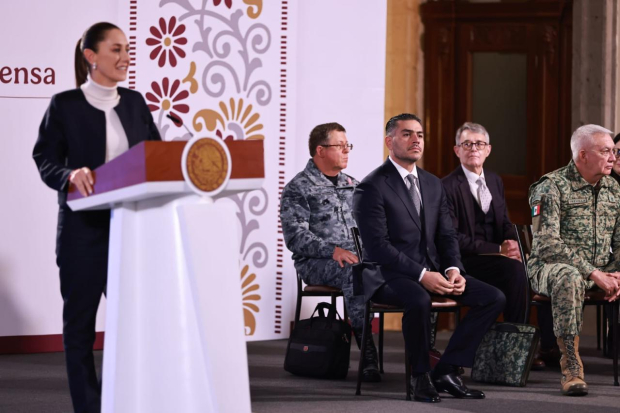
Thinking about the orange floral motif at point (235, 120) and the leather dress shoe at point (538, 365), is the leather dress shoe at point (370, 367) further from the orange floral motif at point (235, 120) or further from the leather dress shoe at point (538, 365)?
the orange floral motif at point (235, 120)

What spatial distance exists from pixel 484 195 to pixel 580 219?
0.74 m

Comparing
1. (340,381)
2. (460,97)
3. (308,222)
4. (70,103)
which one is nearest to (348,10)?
(460,97)

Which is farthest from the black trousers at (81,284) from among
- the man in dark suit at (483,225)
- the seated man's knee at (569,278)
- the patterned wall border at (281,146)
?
the patterned wall border at (281,146)

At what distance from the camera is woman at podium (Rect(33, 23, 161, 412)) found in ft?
8.95

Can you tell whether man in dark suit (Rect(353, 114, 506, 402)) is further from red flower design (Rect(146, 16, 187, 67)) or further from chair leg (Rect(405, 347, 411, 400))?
red flower design (Rect(146, 16, 187, 67))

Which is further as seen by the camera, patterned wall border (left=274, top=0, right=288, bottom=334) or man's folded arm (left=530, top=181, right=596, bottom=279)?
patterned wall border (left=274, top=0, right=288, bottom=334)

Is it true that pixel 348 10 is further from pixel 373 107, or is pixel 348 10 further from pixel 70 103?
pixel 70 103

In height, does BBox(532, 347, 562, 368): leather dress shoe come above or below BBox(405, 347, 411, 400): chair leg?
below

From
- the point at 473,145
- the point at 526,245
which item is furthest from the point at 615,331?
the point at 473,145

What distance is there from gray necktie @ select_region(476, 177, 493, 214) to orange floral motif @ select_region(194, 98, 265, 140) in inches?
63.3

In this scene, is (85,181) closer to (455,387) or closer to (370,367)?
(455,387)

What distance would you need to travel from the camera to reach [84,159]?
274 cm

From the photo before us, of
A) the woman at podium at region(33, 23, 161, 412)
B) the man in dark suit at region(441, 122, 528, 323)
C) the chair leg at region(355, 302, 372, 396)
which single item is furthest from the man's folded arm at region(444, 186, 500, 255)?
the woman at podium at region(33, 23, 161, 412)

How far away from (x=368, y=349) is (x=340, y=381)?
23 centimetres
